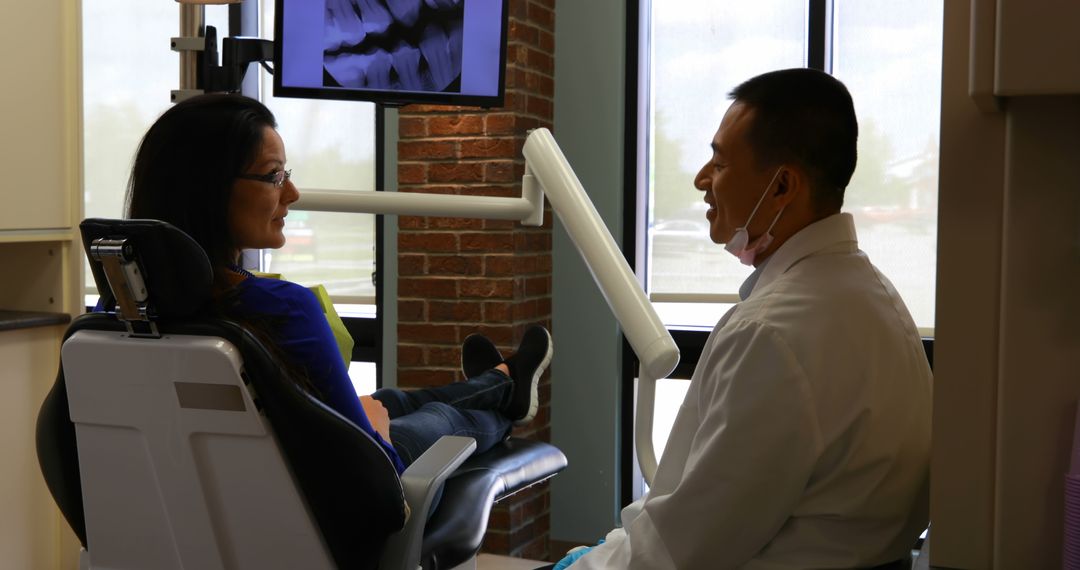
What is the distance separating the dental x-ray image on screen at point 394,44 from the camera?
279 centimetres

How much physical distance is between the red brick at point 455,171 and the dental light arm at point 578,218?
1.36m

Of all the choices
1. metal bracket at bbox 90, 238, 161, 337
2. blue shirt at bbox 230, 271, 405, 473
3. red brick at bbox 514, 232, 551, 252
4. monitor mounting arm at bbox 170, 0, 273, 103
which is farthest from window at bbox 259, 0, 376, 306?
metal bracket at bbox 90, 238, 161, 337

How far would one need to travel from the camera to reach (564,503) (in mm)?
3961

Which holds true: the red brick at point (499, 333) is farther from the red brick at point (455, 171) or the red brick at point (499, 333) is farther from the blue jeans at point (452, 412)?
the blue jeans at point (452, 412)

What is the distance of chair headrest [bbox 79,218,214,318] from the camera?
1.53 metres

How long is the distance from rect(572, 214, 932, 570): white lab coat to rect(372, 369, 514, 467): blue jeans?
3.52 ft

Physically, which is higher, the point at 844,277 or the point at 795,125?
the point at 795,125

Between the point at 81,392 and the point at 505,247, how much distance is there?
2.04 meters

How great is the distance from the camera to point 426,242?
12.3ft

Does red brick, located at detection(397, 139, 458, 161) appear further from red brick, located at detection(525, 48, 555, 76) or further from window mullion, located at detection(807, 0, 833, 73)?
window mullion, located at detection(807, 0, 833, 73)

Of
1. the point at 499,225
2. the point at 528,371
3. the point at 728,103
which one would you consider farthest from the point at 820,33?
the point at 528,371

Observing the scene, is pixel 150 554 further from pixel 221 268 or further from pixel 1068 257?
pixel 1068 257

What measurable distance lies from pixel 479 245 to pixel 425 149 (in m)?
0.38

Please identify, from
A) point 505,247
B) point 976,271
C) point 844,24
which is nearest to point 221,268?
point 976,271
